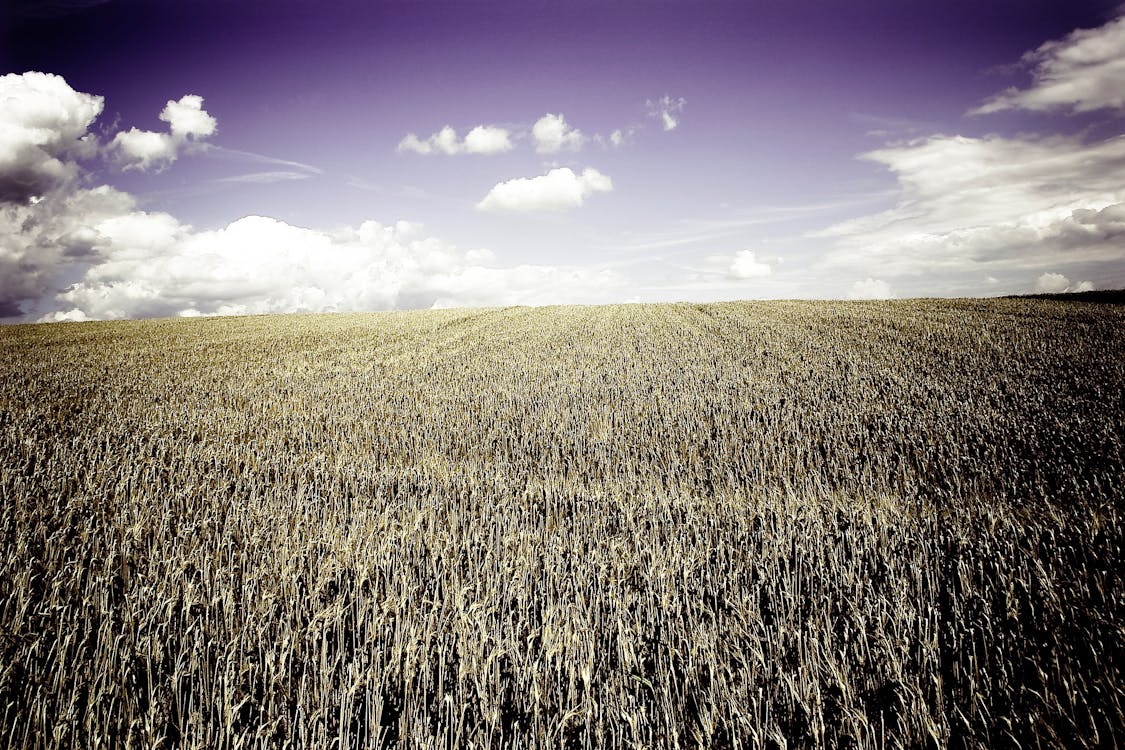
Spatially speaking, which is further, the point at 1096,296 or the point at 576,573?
the point at 1096,296

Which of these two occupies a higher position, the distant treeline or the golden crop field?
the distant treeline

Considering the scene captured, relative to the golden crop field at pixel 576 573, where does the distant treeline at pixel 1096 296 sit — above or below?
above

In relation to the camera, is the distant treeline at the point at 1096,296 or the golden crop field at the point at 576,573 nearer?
the golden crop field at the point at 576,573

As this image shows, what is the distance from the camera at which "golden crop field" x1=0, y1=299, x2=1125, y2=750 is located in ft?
7.09

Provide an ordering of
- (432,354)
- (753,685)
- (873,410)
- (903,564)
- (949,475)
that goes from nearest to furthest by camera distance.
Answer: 1. (753,685)
2. (903,564)
3. (949,475)
4. (873,410)
5. (432,354)

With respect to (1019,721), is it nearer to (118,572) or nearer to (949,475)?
(949,475)

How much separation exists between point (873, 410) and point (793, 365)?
404 centimetres

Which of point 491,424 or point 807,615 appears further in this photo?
point 491,424

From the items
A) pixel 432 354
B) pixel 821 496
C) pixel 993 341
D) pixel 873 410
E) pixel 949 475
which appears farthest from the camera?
pixel 432 354

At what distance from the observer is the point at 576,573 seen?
10.4 feet

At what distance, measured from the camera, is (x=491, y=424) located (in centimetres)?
749

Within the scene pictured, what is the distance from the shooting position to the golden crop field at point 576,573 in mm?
2160

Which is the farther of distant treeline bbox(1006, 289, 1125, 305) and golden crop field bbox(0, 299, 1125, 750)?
distant treeline bbox(1006, 289, 1125, 305)

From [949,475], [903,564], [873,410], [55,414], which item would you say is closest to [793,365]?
[873,410]
